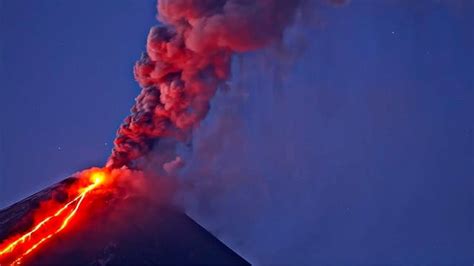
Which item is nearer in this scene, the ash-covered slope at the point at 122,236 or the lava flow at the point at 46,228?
the lava flow at the point at 46,228

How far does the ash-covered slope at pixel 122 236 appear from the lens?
125ft

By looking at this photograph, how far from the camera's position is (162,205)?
150 feet

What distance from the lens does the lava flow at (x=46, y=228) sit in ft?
124

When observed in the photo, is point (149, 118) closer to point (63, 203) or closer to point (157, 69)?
point (157, 69)

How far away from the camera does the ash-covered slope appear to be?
125ft

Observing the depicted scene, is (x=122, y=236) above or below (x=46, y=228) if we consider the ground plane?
above

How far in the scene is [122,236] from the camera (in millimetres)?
40594

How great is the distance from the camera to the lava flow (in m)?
37.7

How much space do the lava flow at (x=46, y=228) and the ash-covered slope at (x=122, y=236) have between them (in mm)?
458

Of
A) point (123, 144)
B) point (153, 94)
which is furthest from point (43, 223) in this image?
point (153, 94)

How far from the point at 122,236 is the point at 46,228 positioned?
4177 mm

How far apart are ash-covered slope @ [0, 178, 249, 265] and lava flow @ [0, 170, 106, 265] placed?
46 cm

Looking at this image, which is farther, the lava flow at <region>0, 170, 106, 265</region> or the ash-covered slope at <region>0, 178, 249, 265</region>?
the ash-covered slope at <region>0, 178, 249, 265</region>

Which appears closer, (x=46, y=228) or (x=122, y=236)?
(x=46, y=228)
